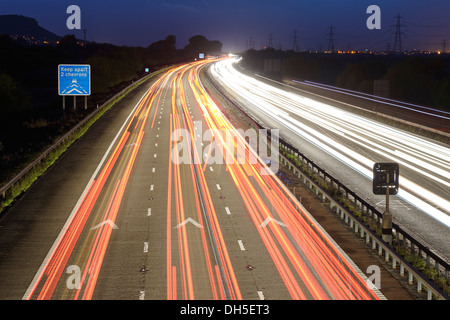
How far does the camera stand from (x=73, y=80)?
55.6 meters

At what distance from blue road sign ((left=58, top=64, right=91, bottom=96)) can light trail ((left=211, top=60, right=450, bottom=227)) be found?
19.0 m

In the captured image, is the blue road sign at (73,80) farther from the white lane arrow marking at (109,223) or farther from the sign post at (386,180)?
the sign post at (386,180)

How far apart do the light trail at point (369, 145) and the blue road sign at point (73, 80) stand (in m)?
19.0

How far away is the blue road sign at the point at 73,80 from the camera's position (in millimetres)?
55344

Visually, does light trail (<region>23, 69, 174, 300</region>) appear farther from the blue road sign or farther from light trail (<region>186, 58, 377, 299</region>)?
the blue road sign

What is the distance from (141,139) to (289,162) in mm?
15667

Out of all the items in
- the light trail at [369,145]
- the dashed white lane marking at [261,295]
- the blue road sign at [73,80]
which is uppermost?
the blue road sign at [73,80]

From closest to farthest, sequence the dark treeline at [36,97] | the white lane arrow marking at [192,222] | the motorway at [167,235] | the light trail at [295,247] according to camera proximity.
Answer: the light trail at [295,247], the motorway at [167,235], the white lane arrow marking at [192,222], the dark treeline at [36,97]

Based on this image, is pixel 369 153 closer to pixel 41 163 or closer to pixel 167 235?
pixel 41 163

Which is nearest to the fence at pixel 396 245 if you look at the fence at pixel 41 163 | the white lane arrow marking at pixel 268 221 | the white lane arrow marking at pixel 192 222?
the white lane arrow marking at pixel 268 221

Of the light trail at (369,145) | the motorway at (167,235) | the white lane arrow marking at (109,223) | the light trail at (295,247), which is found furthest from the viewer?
the light trail at (369,145)

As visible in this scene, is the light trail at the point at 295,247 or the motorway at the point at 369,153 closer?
the light trail at the point at 295,247

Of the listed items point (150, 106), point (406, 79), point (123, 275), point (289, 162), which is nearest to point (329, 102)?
point (150, 106)
